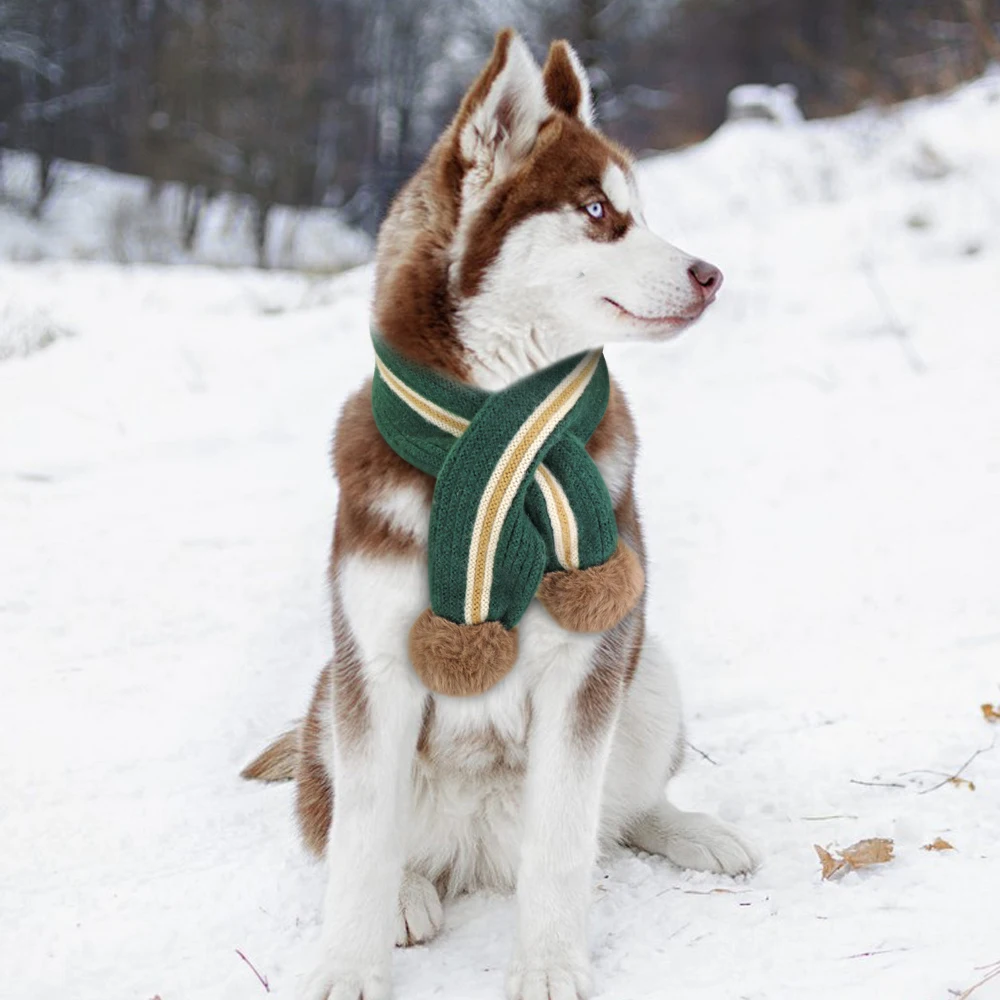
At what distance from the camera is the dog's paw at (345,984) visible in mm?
1836

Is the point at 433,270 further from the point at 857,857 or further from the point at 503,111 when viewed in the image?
the point at 857,857

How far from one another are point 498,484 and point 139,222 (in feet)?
57.9

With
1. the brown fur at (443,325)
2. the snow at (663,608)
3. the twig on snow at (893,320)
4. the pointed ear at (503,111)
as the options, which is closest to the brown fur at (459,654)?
the brown fur at (443,325)

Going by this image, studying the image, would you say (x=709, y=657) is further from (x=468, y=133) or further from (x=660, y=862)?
(x=468, y=133)

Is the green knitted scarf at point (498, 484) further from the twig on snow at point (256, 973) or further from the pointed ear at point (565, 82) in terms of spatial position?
the twig on snow at point (256, 973)

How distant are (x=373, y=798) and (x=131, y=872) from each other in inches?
31.3

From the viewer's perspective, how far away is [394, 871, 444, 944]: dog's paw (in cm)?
207

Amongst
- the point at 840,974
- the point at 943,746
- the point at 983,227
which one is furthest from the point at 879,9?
the point at 840,974

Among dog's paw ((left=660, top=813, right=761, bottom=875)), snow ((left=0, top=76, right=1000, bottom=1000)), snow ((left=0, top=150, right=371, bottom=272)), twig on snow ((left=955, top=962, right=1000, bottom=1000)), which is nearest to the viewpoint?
twig on snow ((left=955, top=962, right=1000, bottom=1000))

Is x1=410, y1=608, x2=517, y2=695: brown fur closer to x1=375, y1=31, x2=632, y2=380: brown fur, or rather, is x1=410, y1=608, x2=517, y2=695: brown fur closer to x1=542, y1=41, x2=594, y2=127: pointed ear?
x1=375, y1=31, x2=632, y2=380: brown fur

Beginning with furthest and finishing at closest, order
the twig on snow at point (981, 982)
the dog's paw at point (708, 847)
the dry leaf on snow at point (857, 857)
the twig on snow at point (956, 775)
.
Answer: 1. the twig on snow at point (956, 775)
2. the dog's paw at point (708, 847)
3. the dry leaf on snow at point (857, 857)
4. the twig on snow at point (981, 982)

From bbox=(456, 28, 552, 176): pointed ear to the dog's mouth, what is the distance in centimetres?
33

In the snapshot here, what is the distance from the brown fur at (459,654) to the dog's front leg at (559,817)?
124 mm

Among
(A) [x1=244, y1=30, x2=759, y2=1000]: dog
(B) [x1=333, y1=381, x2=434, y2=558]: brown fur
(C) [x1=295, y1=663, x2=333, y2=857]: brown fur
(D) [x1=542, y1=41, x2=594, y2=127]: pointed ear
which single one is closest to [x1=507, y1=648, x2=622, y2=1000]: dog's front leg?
(A) [x1=244, y1=30, x2=759, y2=1000]: dog
